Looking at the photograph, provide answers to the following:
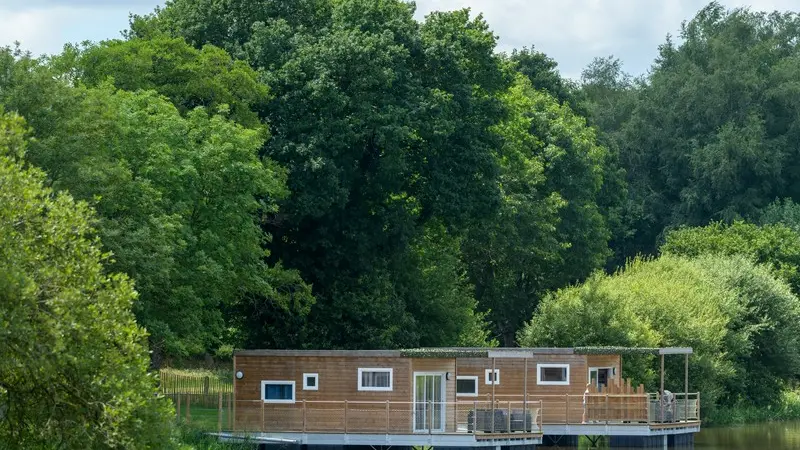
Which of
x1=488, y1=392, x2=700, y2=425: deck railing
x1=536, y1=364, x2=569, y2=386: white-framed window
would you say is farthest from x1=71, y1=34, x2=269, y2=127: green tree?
x1=488, y1=392, x2=700, y2=425: deck railing

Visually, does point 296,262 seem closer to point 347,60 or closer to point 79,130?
point 347,60

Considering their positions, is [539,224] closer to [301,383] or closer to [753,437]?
[753,437]

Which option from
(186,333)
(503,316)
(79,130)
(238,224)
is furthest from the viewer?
(503,316)

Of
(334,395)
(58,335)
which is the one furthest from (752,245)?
(58,335)

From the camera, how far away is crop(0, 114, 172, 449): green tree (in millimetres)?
24547

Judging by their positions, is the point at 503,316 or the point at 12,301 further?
the point at 503,316

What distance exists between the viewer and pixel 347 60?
55.9 m

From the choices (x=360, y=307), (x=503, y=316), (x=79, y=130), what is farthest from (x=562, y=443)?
(x=503, y=316)

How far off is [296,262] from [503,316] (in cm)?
2581

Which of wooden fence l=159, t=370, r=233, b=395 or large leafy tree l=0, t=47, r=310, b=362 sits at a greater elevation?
large leafy tree l=0, t=47, r=310, b=362

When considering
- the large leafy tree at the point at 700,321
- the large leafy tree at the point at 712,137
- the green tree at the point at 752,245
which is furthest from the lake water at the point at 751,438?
the large leafy tree at the point at 712,137

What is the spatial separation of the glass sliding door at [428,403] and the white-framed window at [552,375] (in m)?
4.70

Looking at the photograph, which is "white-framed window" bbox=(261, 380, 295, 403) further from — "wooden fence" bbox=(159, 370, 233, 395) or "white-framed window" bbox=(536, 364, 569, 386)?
"white-framed window" bbox=(536, 364, 569, 386)

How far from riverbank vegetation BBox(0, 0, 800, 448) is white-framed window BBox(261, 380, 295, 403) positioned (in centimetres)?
224
